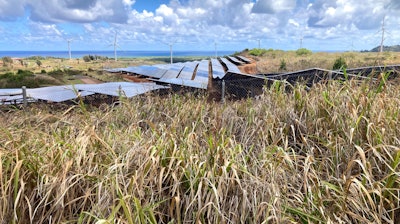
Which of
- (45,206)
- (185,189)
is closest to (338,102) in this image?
(185,189)

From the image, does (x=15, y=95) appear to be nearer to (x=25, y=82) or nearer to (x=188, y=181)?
(x=25, y=82)

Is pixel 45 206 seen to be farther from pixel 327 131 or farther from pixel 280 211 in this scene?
pixel 327 131

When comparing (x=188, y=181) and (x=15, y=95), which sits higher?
(x=188, y=181)

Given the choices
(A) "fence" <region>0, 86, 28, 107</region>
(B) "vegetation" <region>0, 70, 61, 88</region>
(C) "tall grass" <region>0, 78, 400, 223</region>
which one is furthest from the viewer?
(B) "vegetation" <region>0, 70, 61, 88</region>

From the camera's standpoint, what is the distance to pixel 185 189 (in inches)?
93.0

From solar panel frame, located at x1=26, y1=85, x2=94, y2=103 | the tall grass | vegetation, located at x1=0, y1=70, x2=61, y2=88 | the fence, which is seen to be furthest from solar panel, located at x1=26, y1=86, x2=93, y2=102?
the tall grass

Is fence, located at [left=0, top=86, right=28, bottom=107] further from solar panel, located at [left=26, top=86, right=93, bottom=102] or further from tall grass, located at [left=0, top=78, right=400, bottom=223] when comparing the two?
tall grass, located at [left=0, top=78, right=400, bottom=223]

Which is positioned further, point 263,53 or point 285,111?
point 263,53

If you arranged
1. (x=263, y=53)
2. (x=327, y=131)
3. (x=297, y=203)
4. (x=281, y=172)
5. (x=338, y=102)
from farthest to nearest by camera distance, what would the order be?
(x=263, y=53) < (x=338, y=102) < (x=327, y=131) < (x=281, y=172) < (x=297, y=203)

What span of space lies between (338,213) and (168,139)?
4.85 ft

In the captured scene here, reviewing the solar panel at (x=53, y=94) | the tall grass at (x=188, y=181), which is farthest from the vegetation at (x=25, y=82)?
the tall grass at (x=188, y=181)

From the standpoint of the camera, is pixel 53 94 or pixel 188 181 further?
pixel 53 94

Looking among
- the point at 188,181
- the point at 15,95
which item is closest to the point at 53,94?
the point at 15,95

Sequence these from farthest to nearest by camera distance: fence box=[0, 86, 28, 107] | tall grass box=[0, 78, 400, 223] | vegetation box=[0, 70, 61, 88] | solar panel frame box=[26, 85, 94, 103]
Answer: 1. vegetation box=[0, 70, 61, 88]
2. solar panel frame box=[26, 85, 94, 103]
3. fence box=[0, 86, 28, 107]
4. tall grass box=[0, 78, 400, 223]
